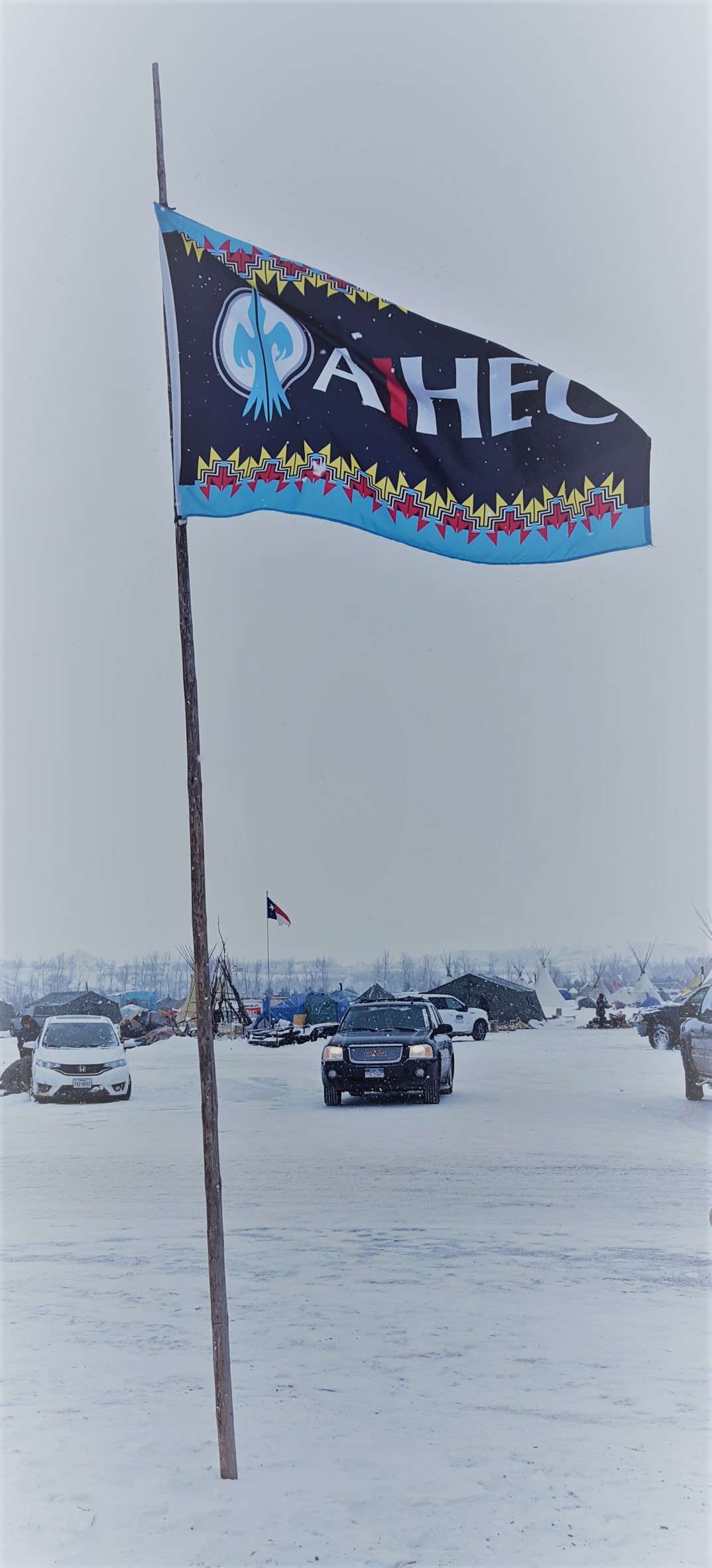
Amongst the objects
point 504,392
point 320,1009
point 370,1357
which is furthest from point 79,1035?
point 320,1009

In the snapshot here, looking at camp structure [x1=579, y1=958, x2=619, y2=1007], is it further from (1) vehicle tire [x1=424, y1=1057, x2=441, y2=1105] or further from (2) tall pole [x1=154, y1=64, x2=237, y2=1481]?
(2) tall pole [x1=154, y1=64, x2=237, y2=1481]

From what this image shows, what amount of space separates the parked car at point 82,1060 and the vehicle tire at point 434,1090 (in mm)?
4812

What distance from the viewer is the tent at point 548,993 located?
44312 mm

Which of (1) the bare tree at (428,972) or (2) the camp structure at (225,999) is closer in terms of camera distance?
(2) the camp structure at (225,999)

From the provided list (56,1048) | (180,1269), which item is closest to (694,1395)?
(180,1269)

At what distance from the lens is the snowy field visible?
4434mm

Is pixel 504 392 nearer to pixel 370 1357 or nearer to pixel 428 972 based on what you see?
pixel 370 1357

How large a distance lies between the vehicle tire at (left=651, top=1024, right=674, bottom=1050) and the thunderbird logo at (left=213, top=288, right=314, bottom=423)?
70.4ft

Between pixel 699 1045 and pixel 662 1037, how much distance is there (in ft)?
33.8

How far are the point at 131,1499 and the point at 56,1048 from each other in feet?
43.5

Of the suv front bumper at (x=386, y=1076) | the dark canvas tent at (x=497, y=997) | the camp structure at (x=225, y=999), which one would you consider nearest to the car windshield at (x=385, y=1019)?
the suv front bumper at (x=386, y=1076)

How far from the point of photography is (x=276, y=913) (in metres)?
27.8

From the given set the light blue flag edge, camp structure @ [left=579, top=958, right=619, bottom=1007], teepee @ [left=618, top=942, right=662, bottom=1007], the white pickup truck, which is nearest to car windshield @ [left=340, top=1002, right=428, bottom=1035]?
the light blue flag edge

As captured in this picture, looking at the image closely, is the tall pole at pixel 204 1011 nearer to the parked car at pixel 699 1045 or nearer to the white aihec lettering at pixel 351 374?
the white aihec lettering at pixel 351 374
